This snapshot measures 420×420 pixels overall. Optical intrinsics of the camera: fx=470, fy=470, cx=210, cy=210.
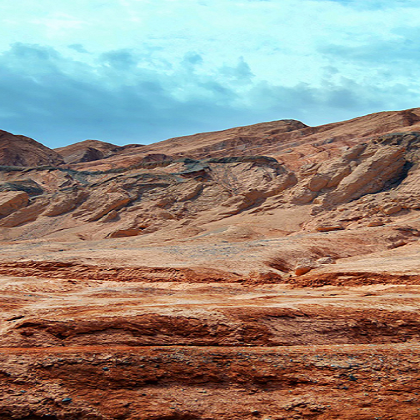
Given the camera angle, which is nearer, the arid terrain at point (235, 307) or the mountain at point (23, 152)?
the arid terrain at point (235, 307)

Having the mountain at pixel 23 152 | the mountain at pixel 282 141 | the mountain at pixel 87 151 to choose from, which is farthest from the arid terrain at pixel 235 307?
the mountain at pixel 87 151

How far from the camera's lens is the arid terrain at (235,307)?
586 cm

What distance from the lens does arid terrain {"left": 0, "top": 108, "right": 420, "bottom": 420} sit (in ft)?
19.2

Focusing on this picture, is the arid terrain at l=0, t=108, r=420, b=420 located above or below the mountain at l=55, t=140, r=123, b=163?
below

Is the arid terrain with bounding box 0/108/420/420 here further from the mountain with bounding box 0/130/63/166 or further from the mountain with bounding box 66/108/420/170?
the mountain with bounding box 0/130/63/166

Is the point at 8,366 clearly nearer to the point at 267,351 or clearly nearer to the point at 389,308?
the point at 267,351

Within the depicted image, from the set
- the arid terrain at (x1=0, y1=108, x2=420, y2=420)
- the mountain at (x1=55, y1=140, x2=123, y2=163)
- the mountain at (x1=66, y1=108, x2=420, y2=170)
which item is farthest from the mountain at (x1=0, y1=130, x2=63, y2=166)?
the arid terrain at (x1=0, y1=108, x2=420, y2=420)

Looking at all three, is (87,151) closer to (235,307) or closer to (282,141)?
(282,141)

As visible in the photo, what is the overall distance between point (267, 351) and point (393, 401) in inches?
72.8

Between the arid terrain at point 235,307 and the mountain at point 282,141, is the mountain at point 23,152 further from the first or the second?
the arid terrain at point 235,307

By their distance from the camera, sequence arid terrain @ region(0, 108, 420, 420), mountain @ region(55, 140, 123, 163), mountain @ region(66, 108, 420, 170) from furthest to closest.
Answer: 1. mountain @ region(55, 140, 123, 163)
2. mountain @ region(66, 108, 420, 170)
3. arid terrain @ region(0, 108, 420, 420)

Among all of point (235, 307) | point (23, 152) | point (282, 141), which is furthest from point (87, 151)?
point (235, 307)

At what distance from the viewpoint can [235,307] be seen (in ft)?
28.2

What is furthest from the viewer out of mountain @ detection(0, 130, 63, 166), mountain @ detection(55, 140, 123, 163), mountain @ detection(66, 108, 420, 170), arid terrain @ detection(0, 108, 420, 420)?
mountain @ detection(55, 140, 123, 163)
